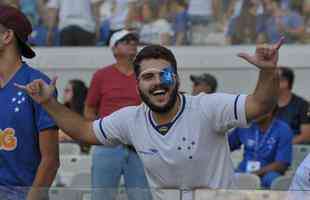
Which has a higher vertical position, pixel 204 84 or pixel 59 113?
pixel 59 113

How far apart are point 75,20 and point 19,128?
275 inches

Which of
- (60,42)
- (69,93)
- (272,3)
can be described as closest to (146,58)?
(69,93)

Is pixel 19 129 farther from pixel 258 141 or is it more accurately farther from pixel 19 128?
pixel 258 141

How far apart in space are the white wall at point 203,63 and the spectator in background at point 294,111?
5.85ft

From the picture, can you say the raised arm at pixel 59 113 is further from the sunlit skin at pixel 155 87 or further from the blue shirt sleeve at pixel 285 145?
the blue shirt sleeve at pixel 285 145

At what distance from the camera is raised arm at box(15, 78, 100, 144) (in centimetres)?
506

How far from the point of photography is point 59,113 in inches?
203

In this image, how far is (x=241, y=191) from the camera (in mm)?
4758

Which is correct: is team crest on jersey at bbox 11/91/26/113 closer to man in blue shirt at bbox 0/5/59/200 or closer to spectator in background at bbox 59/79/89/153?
man in blue shirt at bbox 0/5/59/200

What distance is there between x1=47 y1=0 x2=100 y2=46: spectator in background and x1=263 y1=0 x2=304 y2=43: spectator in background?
1.86m

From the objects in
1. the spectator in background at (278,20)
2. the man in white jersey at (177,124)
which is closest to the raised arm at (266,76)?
the man in white jersey at (177,124)

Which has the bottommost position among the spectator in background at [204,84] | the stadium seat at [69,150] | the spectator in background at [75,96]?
the stadium seat at [69,150]

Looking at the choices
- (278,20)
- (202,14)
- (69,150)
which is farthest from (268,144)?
(202,14)

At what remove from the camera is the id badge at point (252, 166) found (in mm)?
8953
